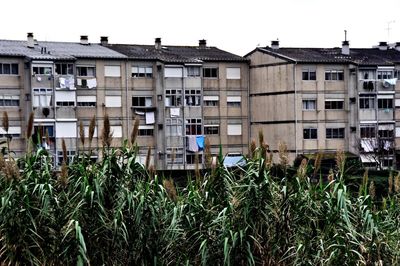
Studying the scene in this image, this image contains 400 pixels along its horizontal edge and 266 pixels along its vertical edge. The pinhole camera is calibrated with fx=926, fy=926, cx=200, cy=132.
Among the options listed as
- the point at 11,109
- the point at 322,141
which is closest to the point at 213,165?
the point at 11,109

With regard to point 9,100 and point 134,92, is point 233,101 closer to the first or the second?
point 134,92

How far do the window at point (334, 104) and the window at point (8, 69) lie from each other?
18307 millimetres

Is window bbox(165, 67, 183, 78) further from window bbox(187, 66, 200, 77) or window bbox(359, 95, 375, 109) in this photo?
window bbox(359, 95, 375, 109)

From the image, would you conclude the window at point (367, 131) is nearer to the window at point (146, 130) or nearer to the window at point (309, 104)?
the window at point (309, 104)

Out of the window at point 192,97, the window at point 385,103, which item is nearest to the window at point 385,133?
the window at point 385,103

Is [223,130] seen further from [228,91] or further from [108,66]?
[108,66]

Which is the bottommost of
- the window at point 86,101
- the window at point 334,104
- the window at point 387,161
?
the window at point 387,161

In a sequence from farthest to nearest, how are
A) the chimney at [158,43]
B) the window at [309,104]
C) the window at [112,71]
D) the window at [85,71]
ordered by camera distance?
the chimney at [158,43] < the window at [309,104] < the window at [112,71] < the window at [85,71]

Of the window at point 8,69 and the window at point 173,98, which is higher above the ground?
the window at point 8,69

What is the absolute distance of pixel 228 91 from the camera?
5547 cm

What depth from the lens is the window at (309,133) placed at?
5400 cm

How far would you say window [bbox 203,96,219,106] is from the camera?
180ft

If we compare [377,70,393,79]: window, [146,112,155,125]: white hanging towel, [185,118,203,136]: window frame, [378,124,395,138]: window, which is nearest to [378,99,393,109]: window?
[378,124,395,138]: window

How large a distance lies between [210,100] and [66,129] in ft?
31.7
